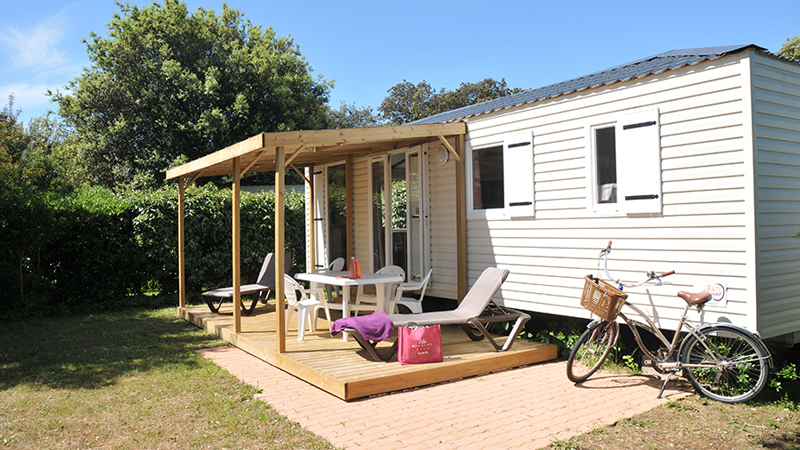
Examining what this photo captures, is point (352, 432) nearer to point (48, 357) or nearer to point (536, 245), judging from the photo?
point (536, 245)

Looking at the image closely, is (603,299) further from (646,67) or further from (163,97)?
(163,97)

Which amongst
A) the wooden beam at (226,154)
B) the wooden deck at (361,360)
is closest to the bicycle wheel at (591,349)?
the wooden deck at (361,360)

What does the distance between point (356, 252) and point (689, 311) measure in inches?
215

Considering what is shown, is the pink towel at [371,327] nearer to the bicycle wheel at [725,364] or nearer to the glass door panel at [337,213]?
the bicycle wheel at [725,364]

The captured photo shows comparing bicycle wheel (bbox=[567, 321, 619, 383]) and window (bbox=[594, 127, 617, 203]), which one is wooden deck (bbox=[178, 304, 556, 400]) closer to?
bicycle wheel (bbox=[567, 321, 619, 383])

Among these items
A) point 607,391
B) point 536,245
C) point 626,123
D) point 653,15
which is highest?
point 653,15

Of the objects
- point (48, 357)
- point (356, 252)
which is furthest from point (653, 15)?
point (48, 357)

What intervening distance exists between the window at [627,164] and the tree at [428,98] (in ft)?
98.3

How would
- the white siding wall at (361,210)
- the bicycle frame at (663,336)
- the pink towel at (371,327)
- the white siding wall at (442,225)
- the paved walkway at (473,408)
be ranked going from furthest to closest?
the white siding wall at (361,210), the white siding wall at (442,225), the pink towel at (371,327), the bicycle frame at (663,336), the paved walkway at (473,408)

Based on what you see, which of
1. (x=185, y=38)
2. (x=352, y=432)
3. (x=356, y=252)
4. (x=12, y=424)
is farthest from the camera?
(x=185, y=38)

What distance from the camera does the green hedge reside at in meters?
9.00

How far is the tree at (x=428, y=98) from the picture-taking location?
35.8m

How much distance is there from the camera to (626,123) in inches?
207

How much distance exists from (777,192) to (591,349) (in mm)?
2115
